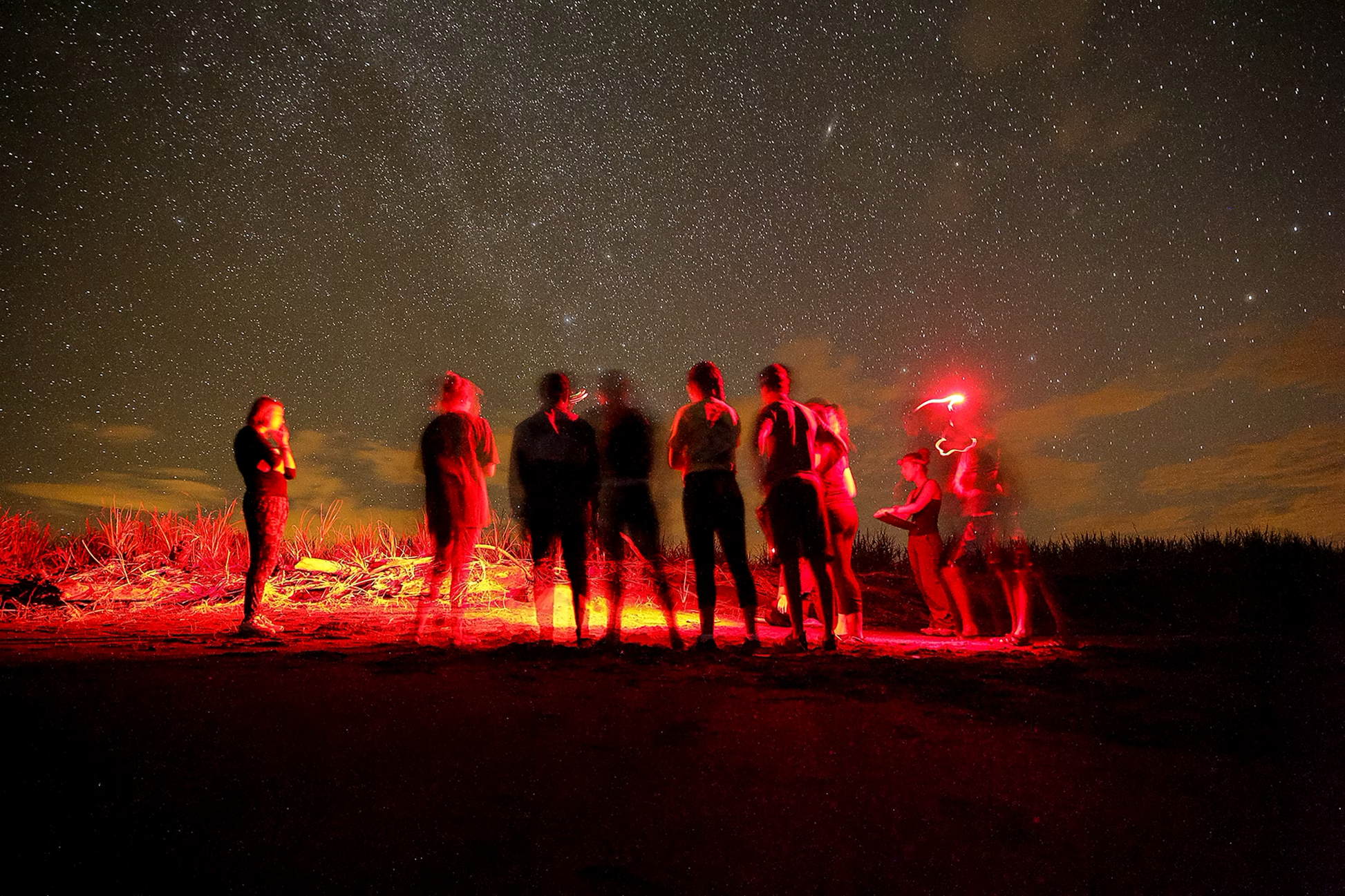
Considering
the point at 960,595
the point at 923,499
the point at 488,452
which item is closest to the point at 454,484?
the point at 488,452

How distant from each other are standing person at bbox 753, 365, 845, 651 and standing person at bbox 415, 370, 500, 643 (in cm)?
211

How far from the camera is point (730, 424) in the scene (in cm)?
502

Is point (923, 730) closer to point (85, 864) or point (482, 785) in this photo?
point (482, 785)

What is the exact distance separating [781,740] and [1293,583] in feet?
46.9

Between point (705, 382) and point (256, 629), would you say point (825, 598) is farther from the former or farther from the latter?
point (256, 629)

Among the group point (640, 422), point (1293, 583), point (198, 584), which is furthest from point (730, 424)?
point (1293, 583)

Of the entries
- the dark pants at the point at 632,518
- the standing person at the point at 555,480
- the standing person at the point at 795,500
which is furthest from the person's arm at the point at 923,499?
the standing person at the point at 555,480

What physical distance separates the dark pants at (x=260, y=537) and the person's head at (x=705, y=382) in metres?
3.49

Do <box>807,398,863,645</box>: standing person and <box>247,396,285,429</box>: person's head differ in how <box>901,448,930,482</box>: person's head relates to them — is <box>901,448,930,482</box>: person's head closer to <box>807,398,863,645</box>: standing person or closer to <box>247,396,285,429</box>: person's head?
<box>807,398,863,645</box>: standing person

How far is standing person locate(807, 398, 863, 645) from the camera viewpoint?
5.89 m

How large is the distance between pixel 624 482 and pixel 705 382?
0.99m

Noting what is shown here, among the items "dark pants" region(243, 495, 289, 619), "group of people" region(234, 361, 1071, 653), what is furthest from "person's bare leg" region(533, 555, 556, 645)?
"dark pants" region(243, 495, 289, 619)

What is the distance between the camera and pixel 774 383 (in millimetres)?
5344

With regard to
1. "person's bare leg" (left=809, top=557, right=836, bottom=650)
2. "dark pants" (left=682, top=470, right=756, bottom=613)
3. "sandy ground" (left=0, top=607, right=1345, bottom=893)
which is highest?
"dark pants" (left=682, top=470, right=756, bottom=613)
